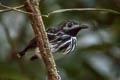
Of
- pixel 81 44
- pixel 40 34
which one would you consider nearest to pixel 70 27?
pixel 40 34

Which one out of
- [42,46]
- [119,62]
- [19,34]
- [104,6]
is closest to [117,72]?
[119,62]

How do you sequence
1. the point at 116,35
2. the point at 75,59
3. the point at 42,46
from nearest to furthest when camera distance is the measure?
the point at 42,46 < the point at 75,59 < the point at 116,35

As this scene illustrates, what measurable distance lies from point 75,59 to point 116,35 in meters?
0.44

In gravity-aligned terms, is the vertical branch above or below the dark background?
above

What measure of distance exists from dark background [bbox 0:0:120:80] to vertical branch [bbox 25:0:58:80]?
135 cm

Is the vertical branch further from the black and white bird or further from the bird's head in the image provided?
the bird's head

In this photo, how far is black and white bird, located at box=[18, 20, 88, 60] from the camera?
219cm

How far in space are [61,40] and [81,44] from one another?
1.21 m

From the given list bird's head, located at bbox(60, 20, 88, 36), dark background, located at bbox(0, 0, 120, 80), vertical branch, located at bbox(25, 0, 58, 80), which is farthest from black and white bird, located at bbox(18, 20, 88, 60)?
dark background, located at bbox(0, 0, 120, 80)

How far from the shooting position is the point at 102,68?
3.46 metres

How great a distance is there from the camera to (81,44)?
348 cm

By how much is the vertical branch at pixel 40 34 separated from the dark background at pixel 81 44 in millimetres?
1354

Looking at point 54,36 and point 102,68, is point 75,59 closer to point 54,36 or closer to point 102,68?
point 102,68

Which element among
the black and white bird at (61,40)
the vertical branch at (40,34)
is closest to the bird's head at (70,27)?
the black and white bird at (61,40)
